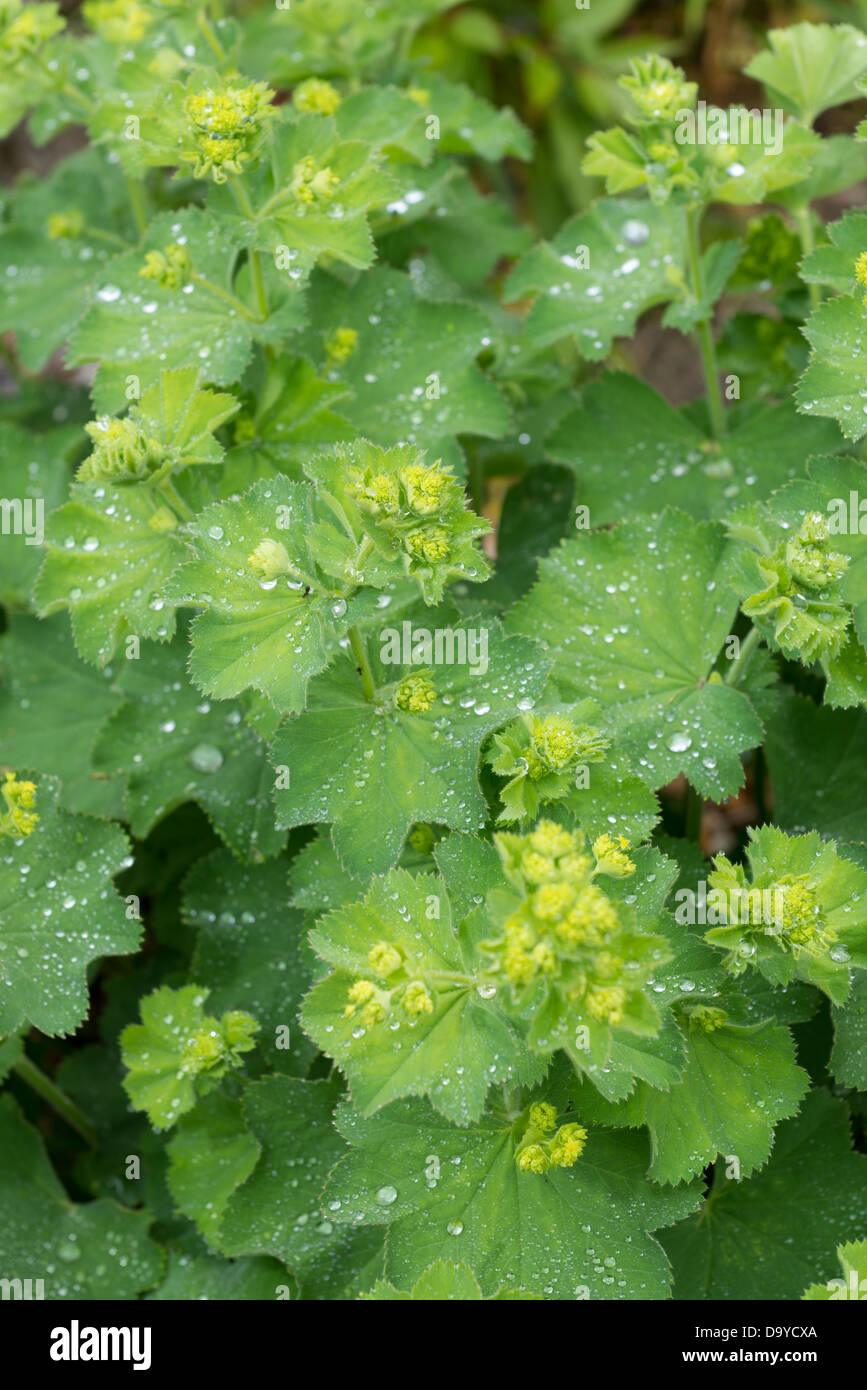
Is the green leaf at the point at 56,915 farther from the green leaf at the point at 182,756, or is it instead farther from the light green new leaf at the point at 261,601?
the light green new leaf at the point at 261,601

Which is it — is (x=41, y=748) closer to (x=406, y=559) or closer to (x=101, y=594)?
(x=101, y=594)

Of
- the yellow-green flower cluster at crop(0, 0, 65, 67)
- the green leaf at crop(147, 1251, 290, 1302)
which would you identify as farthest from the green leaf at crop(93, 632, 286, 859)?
the yellow-green flower cluster at crop(0, 0, 65, 67)

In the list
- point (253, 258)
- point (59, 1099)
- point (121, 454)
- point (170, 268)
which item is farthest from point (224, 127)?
point (59, 1099)

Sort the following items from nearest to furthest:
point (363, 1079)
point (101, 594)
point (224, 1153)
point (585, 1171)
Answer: point (363, 1079) < point (585, 1171) < point (101, 594) < point (224, 1153)

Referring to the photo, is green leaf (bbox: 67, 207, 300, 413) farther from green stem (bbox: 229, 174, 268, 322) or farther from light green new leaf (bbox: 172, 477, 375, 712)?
light green new leaf (bbox: 172, 477, 375, 712)
